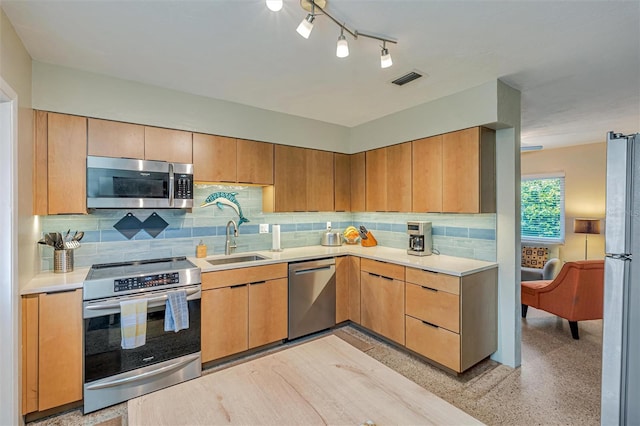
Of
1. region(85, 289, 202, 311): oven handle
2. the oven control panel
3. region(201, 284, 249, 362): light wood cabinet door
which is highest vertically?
the oven control panel

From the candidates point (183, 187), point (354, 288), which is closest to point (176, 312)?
point (183, 187)

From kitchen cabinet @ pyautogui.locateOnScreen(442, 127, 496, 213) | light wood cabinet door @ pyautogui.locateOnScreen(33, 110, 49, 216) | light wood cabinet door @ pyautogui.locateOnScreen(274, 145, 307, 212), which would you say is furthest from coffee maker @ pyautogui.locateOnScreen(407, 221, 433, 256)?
light wood cabinet door @ pyautogui.locateOnScreen(33, 110, 49, 216)

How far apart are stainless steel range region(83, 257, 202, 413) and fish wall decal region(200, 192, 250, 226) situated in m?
0.87

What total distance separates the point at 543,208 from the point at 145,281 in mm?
6479

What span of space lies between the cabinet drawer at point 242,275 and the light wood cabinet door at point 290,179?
0.72 m

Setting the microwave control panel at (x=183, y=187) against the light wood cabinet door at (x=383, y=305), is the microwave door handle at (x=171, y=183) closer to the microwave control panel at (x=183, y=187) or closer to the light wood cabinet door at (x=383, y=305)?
the microwave control panel at (x=183, y=187)

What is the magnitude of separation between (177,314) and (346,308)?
1884 mm

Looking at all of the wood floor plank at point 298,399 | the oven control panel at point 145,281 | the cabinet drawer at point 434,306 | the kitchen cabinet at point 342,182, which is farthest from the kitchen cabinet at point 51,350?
the kitchen cabinet at point 342,182

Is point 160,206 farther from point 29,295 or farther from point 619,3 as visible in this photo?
point 619,3

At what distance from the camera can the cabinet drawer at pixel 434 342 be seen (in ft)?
8.32

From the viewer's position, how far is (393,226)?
3914 millimetres

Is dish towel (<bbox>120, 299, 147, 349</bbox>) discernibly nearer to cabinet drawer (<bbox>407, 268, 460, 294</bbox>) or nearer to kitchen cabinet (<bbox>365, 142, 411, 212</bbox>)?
cabinet drawer (<bbox>407, 268, 460, 294</bbox>)

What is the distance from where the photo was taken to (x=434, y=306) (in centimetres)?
267

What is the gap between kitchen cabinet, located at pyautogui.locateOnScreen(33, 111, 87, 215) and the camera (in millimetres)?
2248
